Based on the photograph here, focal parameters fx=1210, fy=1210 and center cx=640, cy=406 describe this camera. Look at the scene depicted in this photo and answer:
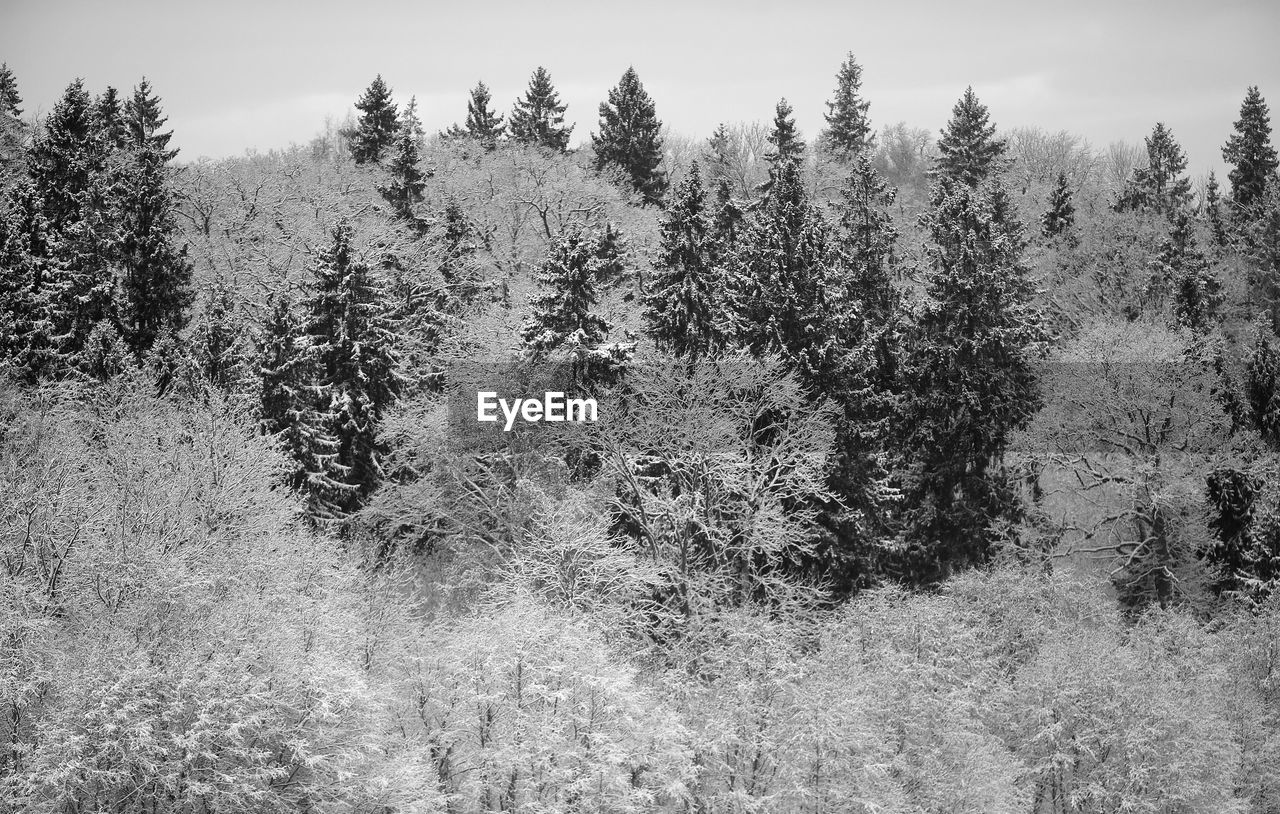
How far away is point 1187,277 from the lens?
193 ft

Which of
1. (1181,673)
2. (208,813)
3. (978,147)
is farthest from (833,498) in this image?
(978,147)

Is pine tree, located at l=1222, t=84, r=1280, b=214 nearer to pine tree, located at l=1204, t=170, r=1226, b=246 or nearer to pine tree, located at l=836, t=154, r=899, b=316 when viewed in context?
pine tree, located at l=1204, t=170, r=1226, b=246

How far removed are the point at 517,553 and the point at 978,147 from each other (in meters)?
44.2

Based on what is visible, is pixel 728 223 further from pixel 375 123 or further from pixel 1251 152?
pixel 1251 152

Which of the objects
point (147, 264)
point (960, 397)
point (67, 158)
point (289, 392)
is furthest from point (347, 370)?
point (960, 397)

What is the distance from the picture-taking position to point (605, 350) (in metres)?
43.4

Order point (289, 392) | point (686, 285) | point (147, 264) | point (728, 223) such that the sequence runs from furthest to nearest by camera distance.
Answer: point (728, 223)
point (147, 264)
point (686, 285)
point (289, 392)

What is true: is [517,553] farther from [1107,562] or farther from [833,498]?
[1107,562]

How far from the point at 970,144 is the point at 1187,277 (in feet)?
54.8

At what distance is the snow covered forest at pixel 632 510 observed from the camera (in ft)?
89.8

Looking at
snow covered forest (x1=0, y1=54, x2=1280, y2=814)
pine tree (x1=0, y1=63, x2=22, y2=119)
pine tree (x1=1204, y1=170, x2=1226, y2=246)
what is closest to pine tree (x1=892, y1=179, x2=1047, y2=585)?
snow covered forest (x1=0, y1=54, x2=1280, y2=814)

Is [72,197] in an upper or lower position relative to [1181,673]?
upper

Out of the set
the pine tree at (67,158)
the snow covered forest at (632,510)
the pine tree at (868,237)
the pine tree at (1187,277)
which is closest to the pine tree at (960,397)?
the snow covered forest at (632,510)

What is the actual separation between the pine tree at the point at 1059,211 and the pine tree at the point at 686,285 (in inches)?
1481
